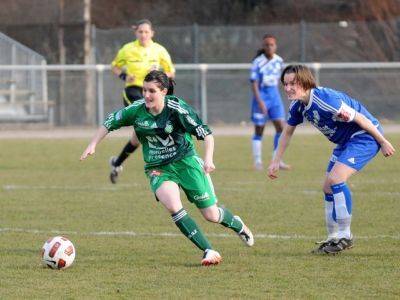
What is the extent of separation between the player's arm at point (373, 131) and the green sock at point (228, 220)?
1.12 metres

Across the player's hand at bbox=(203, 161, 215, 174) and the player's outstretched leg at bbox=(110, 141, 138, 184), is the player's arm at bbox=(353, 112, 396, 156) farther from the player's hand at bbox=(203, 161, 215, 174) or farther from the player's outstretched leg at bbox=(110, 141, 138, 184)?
the player's outstretched leg at bbox=(110, 141, 138, 184)

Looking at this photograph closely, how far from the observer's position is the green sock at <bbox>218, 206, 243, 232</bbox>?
7.38 m

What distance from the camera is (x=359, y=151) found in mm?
7422

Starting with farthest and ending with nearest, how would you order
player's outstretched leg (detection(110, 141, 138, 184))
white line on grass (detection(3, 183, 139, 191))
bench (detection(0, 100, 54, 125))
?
bench (detection(0, 100, 54, 125)), player's outstretched leg (detection(110, 141, 138, 184)), white line on grass (detection(3, 183, 139, 191))

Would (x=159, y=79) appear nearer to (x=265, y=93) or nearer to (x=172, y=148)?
(x=172, y=148)

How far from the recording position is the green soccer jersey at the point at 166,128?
719cm

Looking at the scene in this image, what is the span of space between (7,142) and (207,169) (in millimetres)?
13874

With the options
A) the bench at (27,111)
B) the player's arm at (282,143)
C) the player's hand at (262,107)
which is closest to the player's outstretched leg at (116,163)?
the player's hand at (262,107)

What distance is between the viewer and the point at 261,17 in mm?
31375

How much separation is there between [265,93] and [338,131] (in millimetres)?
7290

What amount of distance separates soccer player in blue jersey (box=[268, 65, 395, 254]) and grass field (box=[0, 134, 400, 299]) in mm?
265

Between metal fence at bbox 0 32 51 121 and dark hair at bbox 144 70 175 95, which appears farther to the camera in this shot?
metal fence at bbox 0 32 51 121

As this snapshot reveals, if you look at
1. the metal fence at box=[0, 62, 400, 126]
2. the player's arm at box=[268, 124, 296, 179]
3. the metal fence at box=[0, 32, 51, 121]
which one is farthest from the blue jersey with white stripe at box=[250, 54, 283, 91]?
the metal fence at box=[0, 32, 51, 121]

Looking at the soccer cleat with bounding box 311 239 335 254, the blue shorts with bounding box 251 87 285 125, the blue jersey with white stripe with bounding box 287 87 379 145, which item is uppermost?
the blue jersey with white stripe with bounding box 287 87 379 145
